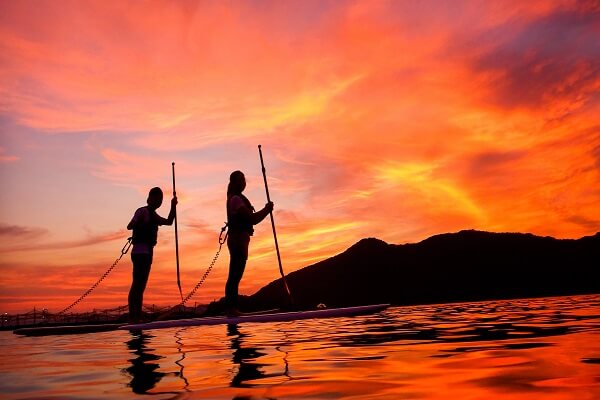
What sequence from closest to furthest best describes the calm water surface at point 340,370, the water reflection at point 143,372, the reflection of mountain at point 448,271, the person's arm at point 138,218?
1. the calm water surface at point 340,370
2. the water reflection at point 143,372
3. the person's arm at point 138,218
4. the reflection of mountain at point 448,271

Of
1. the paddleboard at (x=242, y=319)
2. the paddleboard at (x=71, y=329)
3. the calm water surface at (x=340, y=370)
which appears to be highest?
the paddleboard at (x=71, y=329)

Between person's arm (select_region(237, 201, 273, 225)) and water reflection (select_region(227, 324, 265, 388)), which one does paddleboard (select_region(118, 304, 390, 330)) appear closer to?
person's arm (select_region(237, 201, 273, 225))

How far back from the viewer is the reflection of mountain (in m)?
137

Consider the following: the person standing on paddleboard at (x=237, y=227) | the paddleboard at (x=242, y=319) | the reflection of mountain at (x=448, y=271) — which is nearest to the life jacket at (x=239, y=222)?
the person standing on paddleboard at (x=237, y=227)

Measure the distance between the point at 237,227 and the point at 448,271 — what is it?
14823cm

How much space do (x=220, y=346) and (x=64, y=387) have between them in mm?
2714

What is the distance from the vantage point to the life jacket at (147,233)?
12.2 metres

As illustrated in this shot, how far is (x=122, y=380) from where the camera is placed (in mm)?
4160

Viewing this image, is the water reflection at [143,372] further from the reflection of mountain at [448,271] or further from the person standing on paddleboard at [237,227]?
the reflection of mountain at [448,271]

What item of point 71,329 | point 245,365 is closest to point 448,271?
point 71,329

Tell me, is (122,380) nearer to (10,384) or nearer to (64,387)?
(64,387)

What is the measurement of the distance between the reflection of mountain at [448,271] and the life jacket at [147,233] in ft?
392

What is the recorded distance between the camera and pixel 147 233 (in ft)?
40.2

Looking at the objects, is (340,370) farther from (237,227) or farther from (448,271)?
(448,271)
